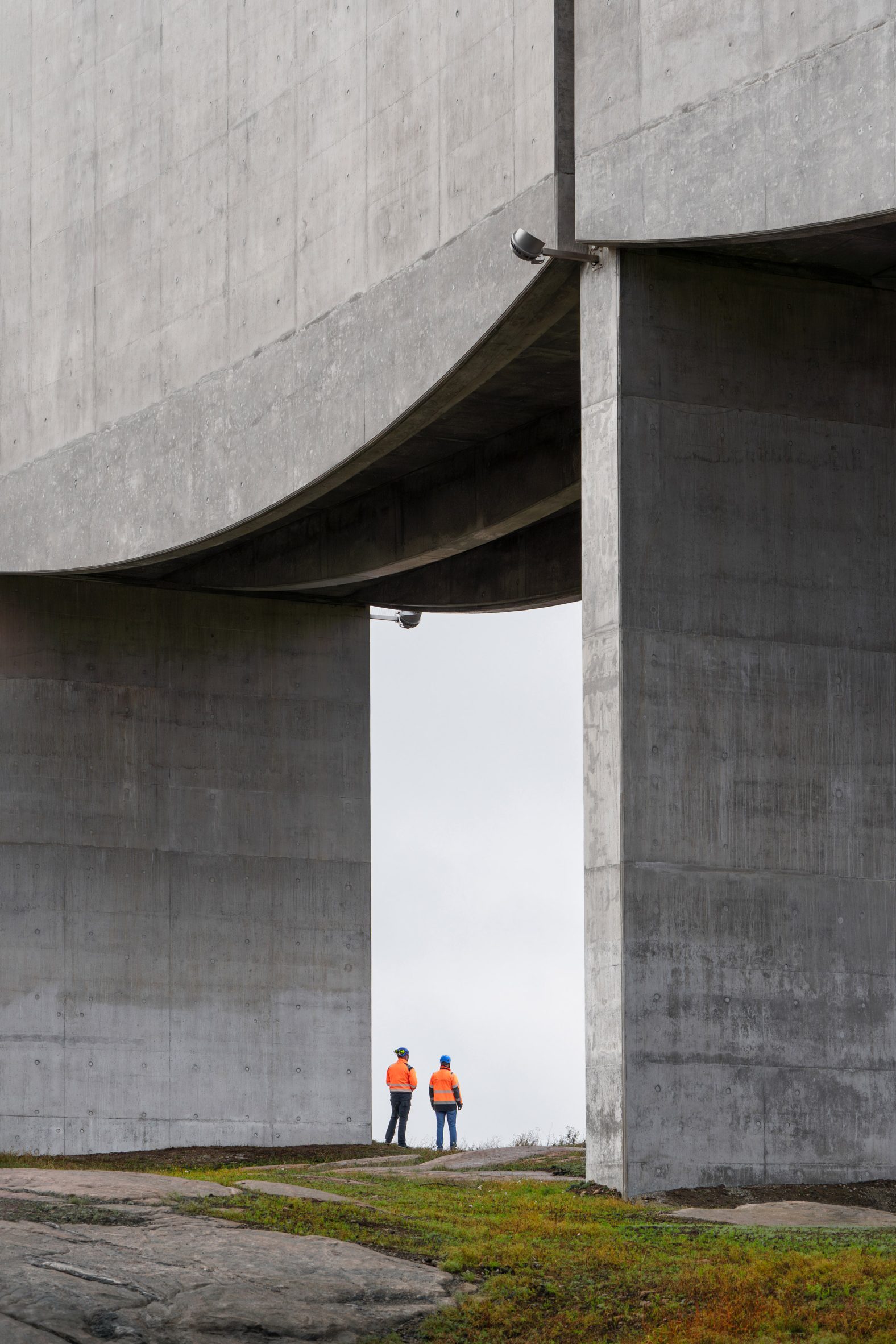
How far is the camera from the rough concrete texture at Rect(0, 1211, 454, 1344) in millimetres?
11953

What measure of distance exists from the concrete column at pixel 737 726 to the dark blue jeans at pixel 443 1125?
1126cm

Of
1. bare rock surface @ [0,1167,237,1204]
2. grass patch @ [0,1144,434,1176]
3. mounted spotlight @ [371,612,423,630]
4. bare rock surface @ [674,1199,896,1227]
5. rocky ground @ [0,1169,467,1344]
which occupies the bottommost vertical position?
grass patch @ [0,1144,434,1176]

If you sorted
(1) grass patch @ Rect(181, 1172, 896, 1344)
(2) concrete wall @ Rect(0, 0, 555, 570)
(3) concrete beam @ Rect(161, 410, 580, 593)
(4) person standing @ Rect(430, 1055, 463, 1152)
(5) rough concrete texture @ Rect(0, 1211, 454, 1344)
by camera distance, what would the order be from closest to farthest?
1. (5) rough concrete texture @ Rect(0, 1211, 454, 1344)
2. (1) grass patch @ Rect(181, 1172, 896, 1344)
3. (2) concrete wall @ Rect(0, 0, 555, 570)
4. (3) concrete beam @ Rect(161, 410, 580, 593)
5. (4) person standing @ Rect(430, 1055, 463, 1152)

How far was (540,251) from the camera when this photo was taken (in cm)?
1981

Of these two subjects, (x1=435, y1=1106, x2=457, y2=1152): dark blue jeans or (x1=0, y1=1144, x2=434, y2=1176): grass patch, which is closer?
(x1=0, y1=1144, x2=434, y2=1176): grass patch

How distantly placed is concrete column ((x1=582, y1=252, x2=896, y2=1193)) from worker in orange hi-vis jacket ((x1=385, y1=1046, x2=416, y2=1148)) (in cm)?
1292

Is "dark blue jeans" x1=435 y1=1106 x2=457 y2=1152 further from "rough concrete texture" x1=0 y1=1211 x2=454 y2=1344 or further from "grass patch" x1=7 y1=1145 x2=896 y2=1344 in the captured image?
"rough concrete texture" x1=0 y1=1211 x2=454 y2=1344

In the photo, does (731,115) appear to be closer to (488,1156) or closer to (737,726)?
(737,726)

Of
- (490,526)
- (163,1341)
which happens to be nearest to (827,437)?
(490,526)

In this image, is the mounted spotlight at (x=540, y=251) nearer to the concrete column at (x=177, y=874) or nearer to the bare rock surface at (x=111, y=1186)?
the bare rock surface at (x=111, y=1186)

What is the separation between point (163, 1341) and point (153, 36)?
20.4 meters

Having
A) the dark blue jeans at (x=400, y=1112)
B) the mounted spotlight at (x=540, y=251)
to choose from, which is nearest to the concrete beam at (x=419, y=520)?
the mounted spotlight at (x=540, y=251)

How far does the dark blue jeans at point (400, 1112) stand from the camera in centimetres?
3125

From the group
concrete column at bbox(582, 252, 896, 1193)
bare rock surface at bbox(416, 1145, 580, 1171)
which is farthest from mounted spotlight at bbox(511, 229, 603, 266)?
bare rock surface at bbox(416, 1145, 580, 1171)
